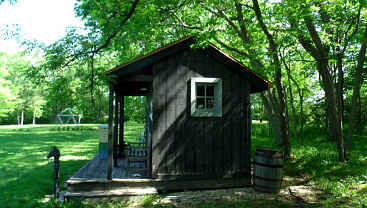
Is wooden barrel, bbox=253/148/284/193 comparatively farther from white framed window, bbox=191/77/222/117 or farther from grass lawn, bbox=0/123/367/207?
white framed window, bbox=191/77/222/117

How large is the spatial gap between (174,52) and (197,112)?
5.44ft

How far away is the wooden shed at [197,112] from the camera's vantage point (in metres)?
Result: 6.49

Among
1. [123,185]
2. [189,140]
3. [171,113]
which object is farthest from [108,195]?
[171,113]

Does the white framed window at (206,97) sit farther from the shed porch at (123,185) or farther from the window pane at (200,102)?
the shed porch at (123,185)

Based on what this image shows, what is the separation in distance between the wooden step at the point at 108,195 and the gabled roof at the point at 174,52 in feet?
9.22

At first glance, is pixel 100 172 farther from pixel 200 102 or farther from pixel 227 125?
pixel 227 125

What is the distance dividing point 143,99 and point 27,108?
99.4 feet

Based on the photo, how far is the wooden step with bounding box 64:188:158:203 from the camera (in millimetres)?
5836

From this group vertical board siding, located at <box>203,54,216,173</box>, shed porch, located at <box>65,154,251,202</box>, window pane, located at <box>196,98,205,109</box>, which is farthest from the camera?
window pane, located at <box>196,98,205,109</box>

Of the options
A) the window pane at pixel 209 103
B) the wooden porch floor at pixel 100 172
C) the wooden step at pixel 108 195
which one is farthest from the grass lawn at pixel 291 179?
the window pane at pixel 209 103

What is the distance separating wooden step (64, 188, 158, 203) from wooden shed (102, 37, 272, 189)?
519 mm

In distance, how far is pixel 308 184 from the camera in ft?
23.3

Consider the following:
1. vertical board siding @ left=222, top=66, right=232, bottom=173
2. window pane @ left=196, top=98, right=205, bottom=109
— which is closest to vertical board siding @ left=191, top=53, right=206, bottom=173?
window pane @ left=196, top=98, right=205, bottom=109

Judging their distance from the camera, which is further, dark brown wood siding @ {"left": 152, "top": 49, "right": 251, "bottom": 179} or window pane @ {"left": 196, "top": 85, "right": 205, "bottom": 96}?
window pane @ {"left": 196, "top": 85, "right": 205, "bottom": 96}
